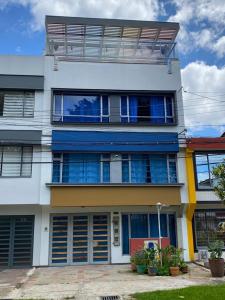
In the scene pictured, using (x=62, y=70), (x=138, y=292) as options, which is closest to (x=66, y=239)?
(x=138, y=292)

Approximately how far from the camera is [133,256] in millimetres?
14422

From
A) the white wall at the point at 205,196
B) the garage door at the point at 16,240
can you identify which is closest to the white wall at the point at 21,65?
the garage door at the point at 16,240

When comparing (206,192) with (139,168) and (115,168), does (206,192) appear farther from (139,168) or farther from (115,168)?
(115,168)

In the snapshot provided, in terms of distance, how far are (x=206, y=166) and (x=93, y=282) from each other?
9.04m

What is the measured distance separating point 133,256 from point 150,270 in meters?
1.50

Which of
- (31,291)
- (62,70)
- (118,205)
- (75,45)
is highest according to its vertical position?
(75,45)

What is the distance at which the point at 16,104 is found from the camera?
A: 17.5m

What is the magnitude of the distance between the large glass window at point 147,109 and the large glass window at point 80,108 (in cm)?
109

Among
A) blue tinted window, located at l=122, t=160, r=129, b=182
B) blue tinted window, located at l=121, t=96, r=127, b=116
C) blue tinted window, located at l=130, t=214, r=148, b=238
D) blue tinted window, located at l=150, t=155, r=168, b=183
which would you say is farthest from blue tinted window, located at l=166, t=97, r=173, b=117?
blue tinted window, located at l=130, t=214, r=148, b=238

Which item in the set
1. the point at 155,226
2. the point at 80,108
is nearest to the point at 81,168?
the point at 80,108

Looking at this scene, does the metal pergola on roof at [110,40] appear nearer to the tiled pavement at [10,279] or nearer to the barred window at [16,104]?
the barred window at [16,104]

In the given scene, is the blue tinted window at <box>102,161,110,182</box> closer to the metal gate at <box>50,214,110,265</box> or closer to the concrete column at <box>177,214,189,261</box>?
the metal gate at <box>50,214,110,265</box>

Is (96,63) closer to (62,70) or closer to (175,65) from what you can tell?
(62,70)

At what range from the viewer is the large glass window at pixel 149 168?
57.1 ft
